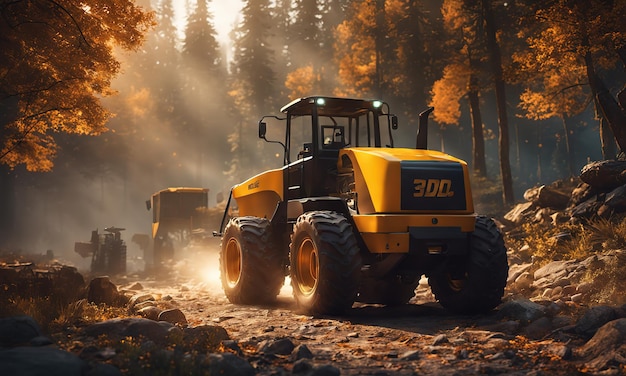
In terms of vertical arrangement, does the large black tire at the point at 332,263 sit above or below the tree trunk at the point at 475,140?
below

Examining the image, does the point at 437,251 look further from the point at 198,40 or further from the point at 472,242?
the point at 198,40

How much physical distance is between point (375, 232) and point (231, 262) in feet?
14.8

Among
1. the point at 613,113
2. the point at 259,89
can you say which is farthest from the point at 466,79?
the point at 259,89

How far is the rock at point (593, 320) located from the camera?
23.4 ft

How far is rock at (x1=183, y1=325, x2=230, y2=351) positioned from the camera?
6570mm

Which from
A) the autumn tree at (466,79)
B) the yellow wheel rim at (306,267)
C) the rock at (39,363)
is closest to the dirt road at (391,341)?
the yellow wheel rim at (306,267)

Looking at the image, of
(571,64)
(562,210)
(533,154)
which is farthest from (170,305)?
(533,154)

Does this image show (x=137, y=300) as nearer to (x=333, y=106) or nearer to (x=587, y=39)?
(x=333, y=106)

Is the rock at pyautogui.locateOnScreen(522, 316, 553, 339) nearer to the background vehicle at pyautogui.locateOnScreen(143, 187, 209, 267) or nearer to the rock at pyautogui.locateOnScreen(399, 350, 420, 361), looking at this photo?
the rock at pyautogui.locateOnScreen(399, 350, 420, 361)

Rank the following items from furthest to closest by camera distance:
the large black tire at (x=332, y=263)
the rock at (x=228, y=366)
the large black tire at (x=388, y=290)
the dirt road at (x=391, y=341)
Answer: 1. the large black tire at (x=388, y=290)
2. the large black tire at (x=332, y=263)
3. the dirt road at (x=391, y=341)
4. the rock at (x=228, y=366)

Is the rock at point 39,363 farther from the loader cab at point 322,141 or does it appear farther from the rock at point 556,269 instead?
the rock at point 556,269

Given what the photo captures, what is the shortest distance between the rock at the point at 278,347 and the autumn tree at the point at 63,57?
35.8 ft

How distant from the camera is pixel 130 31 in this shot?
55.6 feet

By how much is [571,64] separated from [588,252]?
9.95 metres
